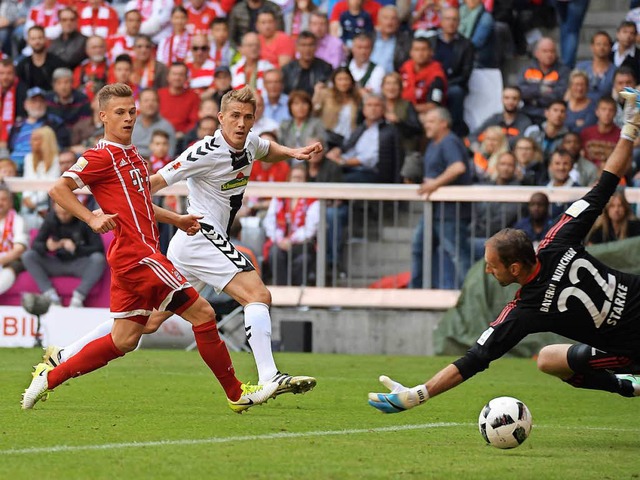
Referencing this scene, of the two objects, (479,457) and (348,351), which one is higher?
(479,457)

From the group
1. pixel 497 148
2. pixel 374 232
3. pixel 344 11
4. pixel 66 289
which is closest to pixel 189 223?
pixel 374 232

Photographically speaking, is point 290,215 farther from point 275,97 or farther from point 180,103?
point 180,103

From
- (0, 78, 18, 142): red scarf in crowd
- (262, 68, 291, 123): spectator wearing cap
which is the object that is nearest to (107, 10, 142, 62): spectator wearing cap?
(0, 78, 18, 142): red scarf in crowd

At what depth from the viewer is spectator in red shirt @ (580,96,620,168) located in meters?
16.5

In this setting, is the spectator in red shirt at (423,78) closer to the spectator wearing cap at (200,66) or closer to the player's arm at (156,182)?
the spectator wearing cap at (200,66)

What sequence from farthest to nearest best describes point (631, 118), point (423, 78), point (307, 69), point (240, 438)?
point (307, 69) → point (423, 78) → point (631, 118) → point (240, 438)

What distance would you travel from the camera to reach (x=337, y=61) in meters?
18.9

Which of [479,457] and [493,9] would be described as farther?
[493,9]

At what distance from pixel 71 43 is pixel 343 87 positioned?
507 centimetres

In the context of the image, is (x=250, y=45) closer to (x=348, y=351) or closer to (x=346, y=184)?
(x=346, y=184)

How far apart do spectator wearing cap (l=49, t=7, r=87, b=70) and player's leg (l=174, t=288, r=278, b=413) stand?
1190cm

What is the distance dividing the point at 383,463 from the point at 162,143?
11.1 m

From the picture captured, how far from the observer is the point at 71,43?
20.4m

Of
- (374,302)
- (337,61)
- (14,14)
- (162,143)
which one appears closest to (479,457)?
(374,302)
